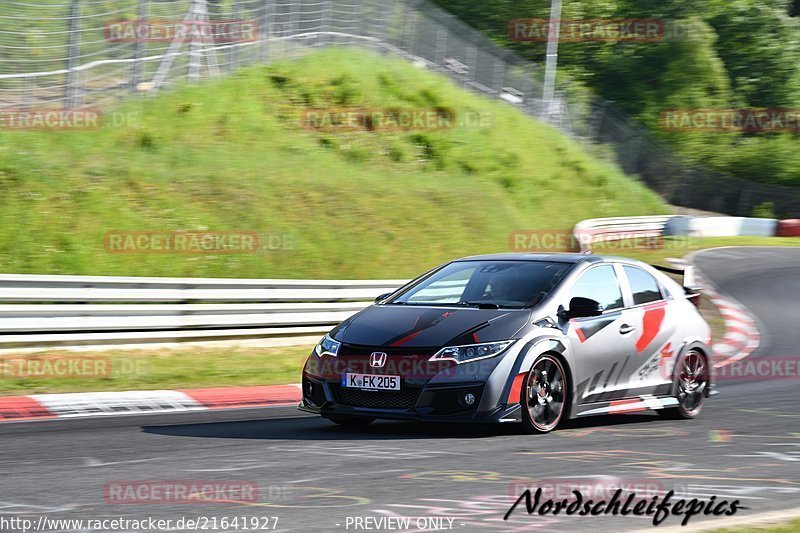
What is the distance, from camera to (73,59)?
20297 millimetres

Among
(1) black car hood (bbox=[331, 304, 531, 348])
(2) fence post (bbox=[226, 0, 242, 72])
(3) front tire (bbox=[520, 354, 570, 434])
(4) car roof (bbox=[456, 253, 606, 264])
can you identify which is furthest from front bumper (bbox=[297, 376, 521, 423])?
(2) fence post (bbox=[226, 0, 242, 72])

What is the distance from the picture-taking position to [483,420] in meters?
8.04

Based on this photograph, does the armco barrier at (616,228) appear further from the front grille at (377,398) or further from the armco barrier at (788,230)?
the front grille at (377,398)

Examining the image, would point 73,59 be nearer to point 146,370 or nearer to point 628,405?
point 146,370

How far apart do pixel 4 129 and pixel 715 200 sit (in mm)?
33899

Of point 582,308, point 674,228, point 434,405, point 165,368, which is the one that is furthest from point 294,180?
point 674,228

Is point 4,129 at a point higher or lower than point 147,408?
higher

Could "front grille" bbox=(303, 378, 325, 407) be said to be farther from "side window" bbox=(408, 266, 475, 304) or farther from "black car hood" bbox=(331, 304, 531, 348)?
"side window" bbox=(408, 266, 475, 304)

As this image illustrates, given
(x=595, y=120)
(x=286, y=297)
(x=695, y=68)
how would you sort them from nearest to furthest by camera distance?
1. (x=286, y=297)
2. (x=595, y=120)
3. (x=695, y=68)

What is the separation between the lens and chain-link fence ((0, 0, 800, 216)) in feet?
65.5

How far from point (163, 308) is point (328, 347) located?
5.97 meters

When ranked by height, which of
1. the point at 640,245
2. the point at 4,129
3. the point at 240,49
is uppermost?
the point at 240,49

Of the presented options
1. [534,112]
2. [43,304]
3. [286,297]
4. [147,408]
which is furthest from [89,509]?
[534,112]

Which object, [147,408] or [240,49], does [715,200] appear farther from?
[147,408]
